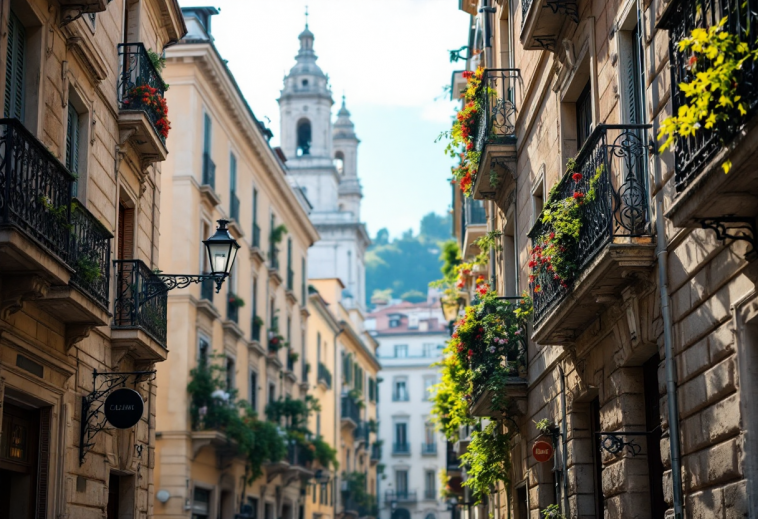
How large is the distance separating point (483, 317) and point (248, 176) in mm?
20539

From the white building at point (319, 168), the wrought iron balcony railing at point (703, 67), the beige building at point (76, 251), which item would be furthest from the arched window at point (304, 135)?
the wrought iron balcony railing at point (703, 67)

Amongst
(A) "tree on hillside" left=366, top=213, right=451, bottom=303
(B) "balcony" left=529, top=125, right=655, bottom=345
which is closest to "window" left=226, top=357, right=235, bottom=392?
(B) "balcony" left=529, top=125, right=655, bottom=345

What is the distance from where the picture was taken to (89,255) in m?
13.8

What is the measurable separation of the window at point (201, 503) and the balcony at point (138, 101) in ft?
47.7

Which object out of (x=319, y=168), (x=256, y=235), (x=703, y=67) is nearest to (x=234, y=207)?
(x=256, y=235)

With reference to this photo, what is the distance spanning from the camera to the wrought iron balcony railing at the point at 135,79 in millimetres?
17078

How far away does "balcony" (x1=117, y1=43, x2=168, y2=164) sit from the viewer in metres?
16.9

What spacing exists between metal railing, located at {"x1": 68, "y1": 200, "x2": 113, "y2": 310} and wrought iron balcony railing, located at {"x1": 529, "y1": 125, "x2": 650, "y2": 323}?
17.5ft

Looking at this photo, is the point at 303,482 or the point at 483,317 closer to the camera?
the point at 483,317

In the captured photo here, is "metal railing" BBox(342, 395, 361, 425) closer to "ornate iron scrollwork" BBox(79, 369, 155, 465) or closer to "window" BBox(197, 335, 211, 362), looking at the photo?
"window" BBox(197, 335, 211, 362)

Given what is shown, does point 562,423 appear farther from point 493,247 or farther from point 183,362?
point 183,362

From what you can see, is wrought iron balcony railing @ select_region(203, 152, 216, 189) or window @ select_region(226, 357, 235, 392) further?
window @ select_region(226, 357, 235, 392)

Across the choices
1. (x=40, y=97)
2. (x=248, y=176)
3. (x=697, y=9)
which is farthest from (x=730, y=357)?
(x=248, y=176)

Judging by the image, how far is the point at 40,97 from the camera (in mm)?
12953
